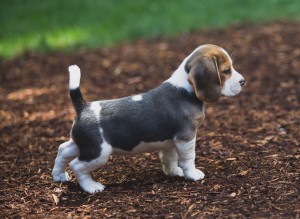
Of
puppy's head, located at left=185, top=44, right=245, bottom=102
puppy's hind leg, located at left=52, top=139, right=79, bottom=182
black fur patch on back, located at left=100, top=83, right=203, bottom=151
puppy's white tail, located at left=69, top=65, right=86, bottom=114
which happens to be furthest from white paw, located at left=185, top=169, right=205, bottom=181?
puppy's white tail, located at left=69, top=65, right=86, bottom=114

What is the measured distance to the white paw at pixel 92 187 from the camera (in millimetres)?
4805

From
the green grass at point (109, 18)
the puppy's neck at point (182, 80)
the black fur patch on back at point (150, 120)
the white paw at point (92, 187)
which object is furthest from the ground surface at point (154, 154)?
the puppy's neck at point (182, 80)

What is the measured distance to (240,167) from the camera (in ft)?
16.9

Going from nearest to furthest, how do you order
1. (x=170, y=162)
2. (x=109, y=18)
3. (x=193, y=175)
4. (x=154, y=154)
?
(x=193, y=175), (x=170, y=162), (x=154, y=154), (x=109, y=18)

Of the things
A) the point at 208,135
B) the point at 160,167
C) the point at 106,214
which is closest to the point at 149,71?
the point at 208,135

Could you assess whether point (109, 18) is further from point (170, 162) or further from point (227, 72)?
point (227, 72)

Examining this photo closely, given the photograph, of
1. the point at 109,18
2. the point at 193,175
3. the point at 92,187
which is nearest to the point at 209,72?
the point at 193,175

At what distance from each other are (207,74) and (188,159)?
0.74 m

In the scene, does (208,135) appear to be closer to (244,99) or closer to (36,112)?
(244,99)

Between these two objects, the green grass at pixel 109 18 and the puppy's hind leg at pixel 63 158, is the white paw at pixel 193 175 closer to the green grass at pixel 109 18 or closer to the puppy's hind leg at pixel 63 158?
the puppy's hind leg at pixel 63 158

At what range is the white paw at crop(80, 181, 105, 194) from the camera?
4805mm

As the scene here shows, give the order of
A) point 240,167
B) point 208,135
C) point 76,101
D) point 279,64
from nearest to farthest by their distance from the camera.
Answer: point 76,101, point 240,167, point 208,135, point 279,64

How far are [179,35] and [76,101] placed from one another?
22.3ft

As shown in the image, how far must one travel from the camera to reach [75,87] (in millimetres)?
4789
